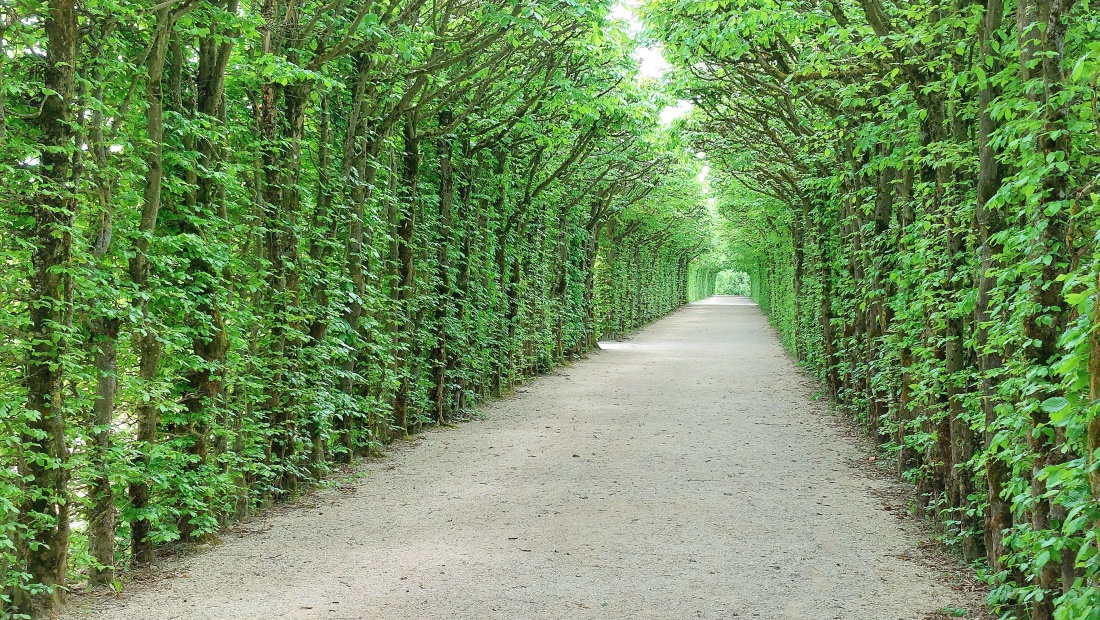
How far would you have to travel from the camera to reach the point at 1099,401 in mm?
2592

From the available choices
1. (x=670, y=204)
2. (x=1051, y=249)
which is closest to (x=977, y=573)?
(x=1051, y=249)

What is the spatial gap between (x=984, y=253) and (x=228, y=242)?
5.25 metres

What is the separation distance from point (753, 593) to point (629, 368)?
14499 millimetres

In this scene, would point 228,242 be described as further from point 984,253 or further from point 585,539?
point 984,253

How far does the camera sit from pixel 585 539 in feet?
21.1

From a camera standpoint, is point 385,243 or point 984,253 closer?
point 984,253

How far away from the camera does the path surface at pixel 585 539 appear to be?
5.03 metres

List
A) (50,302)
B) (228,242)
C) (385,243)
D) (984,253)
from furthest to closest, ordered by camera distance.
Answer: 1. (385,243)
2. (228,242)
3. (984,253)
4. (50,302)

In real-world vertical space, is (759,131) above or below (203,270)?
above

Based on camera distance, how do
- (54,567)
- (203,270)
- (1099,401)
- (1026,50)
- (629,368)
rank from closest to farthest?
1. (1099,401)
2. (1026,50)
3. (54,567)
4. (203,270)
5. (629,368)

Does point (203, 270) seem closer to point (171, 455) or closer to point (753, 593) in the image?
point (171, 455)

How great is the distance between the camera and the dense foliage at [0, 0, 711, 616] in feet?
14.2

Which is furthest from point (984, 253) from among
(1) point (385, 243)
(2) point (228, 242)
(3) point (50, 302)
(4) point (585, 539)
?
(1) point (385, 243)

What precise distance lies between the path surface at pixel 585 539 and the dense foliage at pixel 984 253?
0.81m
